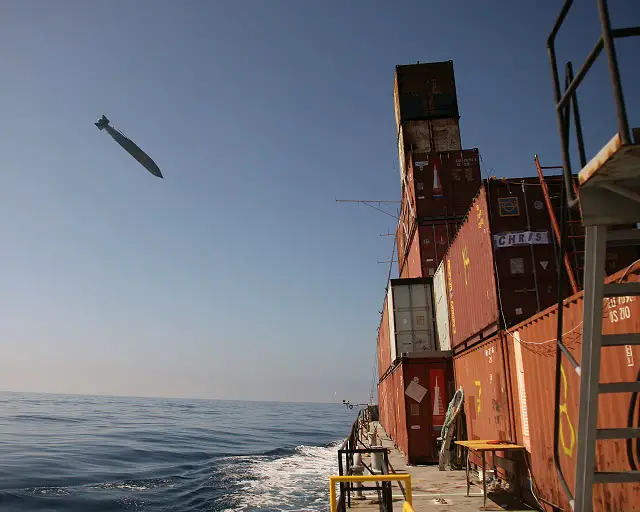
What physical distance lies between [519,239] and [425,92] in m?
22.9

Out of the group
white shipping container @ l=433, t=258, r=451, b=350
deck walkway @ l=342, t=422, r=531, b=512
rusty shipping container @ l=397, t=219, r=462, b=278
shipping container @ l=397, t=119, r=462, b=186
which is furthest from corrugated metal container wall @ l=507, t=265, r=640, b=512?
shipping container @ l=397, t=119, r=462, b=186

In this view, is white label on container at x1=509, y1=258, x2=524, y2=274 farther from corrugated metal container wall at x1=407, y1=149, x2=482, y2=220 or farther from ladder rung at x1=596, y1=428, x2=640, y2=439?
corrugated metal container wall at x1=407, y1=149, x2=482, y2=220

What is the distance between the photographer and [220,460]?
3162 centimetres

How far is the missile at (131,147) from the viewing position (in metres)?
31.0

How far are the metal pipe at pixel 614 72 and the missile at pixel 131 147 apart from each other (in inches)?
1256

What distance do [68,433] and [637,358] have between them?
50.9m

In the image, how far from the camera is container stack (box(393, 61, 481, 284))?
2461 centimetres

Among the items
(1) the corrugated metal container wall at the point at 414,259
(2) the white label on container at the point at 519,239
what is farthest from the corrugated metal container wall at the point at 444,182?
(2) the white label on container at the point at 519,239

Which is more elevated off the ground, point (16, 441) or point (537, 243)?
point (537, 243)

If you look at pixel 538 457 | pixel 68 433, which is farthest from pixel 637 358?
pixel 68 433

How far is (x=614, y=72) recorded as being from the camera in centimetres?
311

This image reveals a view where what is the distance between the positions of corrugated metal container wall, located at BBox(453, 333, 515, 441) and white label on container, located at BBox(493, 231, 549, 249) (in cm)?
240

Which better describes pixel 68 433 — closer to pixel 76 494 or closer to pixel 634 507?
pixel 76 494

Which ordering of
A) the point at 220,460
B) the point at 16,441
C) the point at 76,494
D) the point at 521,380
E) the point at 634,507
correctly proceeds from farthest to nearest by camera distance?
the point at 16,441
the point at 220,460
the point at 76,494
the point at 521,380
the point at 634,507
